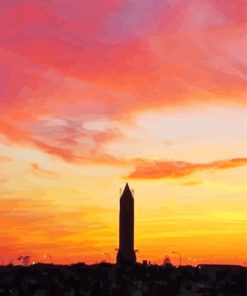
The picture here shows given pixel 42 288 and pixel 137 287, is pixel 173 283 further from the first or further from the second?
pixel 42 288

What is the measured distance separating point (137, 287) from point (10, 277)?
28.2 m

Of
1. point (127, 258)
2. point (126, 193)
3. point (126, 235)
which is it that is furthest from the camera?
point (126, 193)

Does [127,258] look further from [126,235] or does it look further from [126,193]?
[126,193]

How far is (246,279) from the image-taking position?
107 metres

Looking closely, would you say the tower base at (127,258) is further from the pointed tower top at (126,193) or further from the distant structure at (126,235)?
the pointed tower top at (126,193)

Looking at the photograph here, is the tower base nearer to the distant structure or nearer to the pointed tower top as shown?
the distant structure

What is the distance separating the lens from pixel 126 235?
173625mm

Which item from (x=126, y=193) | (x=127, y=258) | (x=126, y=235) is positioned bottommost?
(x=127, y=258)

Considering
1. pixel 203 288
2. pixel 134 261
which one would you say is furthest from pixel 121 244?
pixel 203 288

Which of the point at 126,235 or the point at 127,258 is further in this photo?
the point at 126,235

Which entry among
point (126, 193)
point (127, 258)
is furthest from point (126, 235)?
point (126, 193)

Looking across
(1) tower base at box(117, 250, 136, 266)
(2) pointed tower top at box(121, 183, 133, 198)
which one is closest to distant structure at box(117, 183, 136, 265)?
(1) tower base at box(117, 250, 136, 266)

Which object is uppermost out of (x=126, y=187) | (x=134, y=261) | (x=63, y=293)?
(x=126, y=187)

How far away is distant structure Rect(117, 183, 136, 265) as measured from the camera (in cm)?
17300
